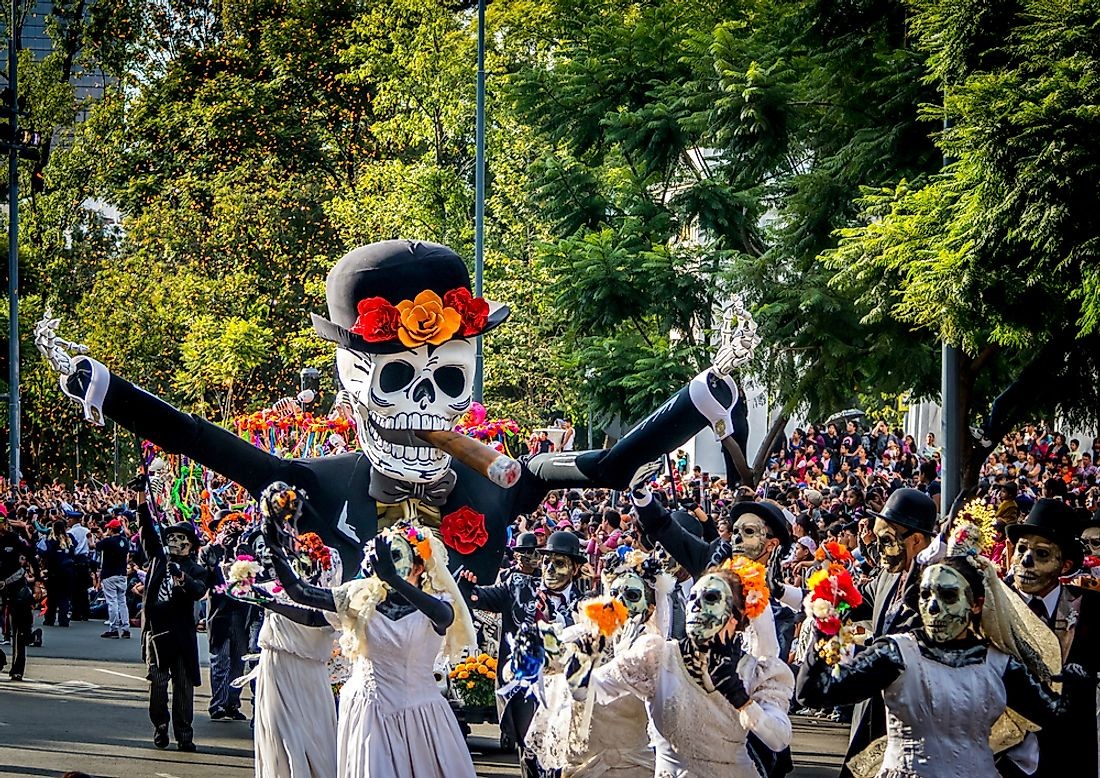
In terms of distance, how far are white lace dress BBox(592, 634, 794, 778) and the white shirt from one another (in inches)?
798

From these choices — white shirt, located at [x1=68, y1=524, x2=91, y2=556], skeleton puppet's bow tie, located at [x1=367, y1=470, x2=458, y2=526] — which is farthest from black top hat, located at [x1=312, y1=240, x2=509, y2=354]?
white shirt, located at [x1=68, y1=524, x2=91, y2=556]

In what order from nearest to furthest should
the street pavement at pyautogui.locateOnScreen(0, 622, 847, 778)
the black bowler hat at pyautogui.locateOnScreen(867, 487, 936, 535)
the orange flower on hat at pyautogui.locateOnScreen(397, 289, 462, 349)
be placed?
1. the black bowler hat at pyautogui.locateOnScreen(867, 487, 936, 535)
2. the orange flower on hat at pyautogui.locateOnScreen(397, 289, 462, 349)
3. the street pavement at pyautogui.locateOnScreen(0, 622, 847, 778)

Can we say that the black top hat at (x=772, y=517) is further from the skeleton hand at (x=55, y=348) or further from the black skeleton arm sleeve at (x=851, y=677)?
the skeleton hand at (x=55, y=348)

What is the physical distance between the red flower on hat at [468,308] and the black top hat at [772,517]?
1736mm

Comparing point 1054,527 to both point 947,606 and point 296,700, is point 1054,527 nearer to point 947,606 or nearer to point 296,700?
point 947,606

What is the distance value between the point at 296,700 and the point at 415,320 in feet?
7.09

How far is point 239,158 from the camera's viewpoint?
37.9 m

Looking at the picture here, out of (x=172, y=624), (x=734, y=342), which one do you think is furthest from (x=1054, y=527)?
(x=172, y=624)

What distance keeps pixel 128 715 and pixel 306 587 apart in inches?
301

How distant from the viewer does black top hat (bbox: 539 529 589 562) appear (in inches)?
392

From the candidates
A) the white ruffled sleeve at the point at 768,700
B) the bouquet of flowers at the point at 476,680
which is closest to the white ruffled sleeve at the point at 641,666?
the white ruffled sleeve at the point at 768,700

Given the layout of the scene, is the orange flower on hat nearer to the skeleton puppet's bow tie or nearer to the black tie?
the skeleton puppet's bow tie

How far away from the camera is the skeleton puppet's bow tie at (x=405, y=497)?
9.86m

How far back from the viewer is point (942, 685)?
6.21 metres
